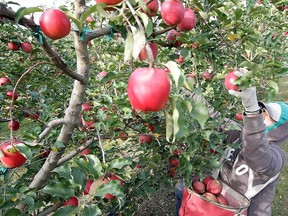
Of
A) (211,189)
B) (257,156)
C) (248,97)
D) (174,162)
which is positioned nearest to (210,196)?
(211,189)

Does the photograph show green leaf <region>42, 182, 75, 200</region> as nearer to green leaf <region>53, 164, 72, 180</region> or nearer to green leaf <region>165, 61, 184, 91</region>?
green leaf <region>53, 164, 72, 180</region>

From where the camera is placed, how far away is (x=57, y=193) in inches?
31.6

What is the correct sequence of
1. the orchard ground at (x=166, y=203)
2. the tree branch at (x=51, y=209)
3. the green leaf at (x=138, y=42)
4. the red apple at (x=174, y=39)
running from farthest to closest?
1. the orchard ground at (x=166, y=203)
2. the red apple at (x=174, y=39)
3. the tree branch at (x=51, y=209)
4. the green leaf at (x=138, y=42)

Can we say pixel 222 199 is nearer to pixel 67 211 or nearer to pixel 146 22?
pixel 67 211

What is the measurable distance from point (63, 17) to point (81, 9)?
57 mm

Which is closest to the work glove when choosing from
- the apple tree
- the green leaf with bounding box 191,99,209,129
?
the apple tree

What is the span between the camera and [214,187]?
1851mm

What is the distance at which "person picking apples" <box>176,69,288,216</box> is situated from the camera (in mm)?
1531

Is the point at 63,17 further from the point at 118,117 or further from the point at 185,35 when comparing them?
the point at 118,117

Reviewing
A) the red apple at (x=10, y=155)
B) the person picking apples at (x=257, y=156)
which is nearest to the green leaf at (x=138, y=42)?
the red apple at (x=10, y=155)

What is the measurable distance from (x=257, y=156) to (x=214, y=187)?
0.42 metres

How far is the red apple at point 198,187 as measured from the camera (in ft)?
6.16

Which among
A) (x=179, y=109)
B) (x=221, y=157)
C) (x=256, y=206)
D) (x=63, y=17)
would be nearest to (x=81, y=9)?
(x=63, y=17)

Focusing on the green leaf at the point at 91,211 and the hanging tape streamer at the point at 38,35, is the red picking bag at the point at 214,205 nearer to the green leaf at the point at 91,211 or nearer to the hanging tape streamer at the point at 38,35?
the green leaf at the point at 91,211
